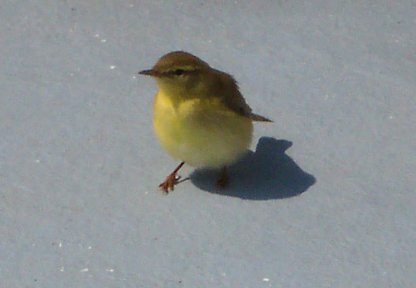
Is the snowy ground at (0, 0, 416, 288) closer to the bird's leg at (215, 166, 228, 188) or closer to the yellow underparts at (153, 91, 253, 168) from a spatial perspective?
the bird's leg at (215, 166, 228, 188)

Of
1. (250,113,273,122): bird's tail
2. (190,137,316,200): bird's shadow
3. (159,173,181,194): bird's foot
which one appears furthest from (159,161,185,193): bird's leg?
(250,113,273,122): bird's tail

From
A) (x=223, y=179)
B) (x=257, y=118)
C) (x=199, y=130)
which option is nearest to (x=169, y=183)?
(x=223, y=179)

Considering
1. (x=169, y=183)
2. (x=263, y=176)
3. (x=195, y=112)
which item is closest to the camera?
(x=195, y=112)

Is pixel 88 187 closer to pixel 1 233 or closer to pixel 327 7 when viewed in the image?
pixel 1 233

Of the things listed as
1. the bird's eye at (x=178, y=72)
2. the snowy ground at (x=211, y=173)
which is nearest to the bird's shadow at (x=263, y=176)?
the snowy ground at (x=211, y=173)

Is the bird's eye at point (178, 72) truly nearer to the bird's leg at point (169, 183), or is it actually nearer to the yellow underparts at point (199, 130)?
the yellow underparts at point (199, 130)

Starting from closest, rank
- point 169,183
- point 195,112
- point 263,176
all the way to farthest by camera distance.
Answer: point 195,112 < point 169,183 < point 263,176

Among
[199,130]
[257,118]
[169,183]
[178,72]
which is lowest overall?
[169,183]

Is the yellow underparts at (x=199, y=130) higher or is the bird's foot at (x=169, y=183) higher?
the yellow underparts at (x=199, y=130)

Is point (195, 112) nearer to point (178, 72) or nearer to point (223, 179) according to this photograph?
point (178, 72)
